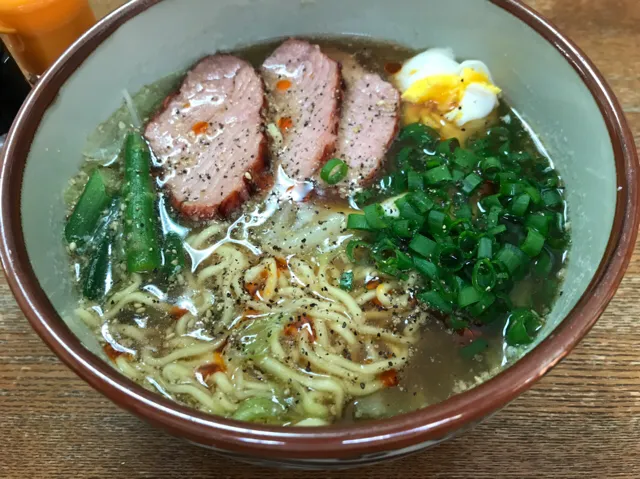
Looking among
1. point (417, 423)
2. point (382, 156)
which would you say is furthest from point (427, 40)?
point (417, 423)

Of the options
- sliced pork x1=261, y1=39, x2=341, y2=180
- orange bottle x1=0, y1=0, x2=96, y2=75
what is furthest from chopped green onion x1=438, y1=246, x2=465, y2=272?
orange bottle x1=0, y1=0, x2=96, y2=75

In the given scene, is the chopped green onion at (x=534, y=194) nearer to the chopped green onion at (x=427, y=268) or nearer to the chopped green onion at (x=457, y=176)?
the chopped green onion at (x=457, y=176)

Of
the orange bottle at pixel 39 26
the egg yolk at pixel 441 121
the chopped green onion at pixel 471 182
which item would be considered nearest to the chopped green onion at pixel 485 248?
the chopped green onion at pixel 471 182

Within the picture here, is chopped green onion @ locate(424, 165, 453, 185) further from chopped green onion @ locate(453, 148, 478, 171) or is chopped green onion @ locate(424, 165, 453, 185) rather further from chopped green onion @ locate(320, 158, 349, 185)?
chopped green onion @ locate(320, 158, 349, 185)

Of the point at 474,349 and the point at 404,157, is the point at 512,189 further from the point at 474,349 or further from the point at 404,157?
the point at 474,349

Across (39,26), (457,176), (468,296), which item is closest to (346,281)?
(468,296)

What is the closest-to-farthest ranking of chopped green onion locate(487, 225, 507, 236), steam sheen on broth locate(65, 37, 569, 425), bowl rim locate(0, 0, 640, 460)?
bowl rim locate(0, 0, 640, 460)
steam sheen on broth locate(65, 37, 569, 425)
chopped green onion locate(487, 225, 507, 236)
